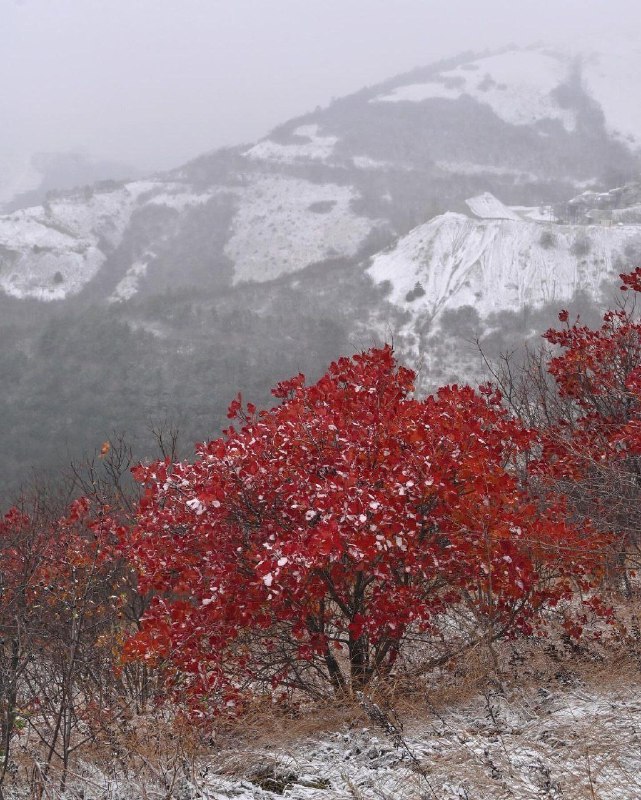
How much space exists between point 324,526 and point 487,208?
422 ft

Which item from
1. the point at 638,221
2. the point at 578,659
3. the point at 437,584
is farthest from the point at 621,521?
the point at 638,221

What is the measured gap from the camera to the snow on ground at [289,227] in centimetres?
13038

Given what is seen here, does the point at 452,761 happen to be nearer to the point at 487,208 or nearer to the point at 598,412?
the point at 598,412

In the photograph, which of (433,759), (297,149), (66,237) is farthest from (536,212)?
(433,759)

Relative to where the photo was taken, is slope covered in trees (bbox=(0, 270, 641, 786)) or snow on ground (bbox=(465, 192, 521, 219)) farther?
snow on ground (bbox=(465, 192, 521, 219))

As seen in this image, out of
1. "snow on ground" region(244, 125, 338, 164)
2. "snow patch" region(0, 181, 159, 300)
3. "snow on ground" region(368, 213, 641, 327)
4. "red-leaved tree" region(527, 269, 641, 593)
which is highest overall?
"snow on ground" region(244, 125, 338, 164)

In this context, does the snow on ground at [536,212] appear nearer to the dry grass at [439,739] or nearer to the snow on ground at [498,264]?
the snow on ground at [498,264]

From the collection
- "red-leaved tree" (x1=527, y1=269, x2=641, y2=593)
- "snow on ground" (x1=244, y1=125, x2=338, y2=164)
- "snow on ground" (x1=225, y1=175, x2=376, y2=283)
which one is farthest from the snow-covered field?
"snow on ground" (x1=244, y1=125, x2=338, y2=164)

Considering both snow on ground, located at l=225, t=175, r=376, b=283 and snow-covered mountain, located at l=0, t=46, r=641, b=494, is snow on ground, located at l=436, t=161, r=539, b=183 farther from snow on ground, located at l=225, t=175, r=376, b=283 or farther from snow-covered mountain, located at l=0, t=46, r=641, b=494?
snow on ground, located at l=225, t=175, r=376, b=283

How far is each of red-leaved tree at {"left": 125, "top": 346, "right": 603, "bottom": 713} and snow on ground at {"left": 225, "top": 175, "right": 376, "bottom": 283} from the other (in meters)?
121

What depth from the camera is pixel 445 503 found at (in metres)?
5.99

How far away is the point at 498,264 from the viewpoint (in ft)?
309

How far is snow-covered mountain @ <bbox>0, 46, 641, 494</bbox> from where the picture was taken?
278 ft

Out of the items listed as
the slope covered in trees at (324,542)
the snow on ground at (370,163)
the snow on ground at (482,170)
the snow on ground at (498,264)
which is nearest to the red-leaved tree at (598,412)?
the slope covered in trees at (324,542)
